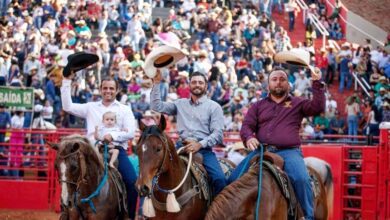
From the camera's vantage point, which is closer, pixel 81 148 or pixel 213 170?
pixel 81 148

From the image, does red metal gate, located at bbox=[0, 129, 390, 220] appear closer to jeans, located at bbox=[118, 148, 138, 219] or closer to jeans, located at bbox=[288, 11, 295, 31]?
jeans, located at bbox=[118, 148, 138, 219]

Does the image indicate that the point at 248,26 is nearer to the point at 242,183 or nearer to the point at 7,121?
the point at 7,121

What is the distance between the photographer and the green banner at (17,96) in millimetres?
21672

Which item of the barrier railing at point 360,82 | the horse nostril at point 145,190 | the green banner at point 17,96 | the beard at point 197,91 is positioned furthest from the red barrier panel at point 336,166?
the barrier railing at point 360,82

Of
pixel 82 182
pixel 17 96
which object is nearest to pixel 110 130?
pixel 82 182

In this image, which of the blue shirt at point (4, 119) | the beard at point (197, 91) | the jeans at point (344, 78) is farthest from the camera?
the jeans at point (344, 78)

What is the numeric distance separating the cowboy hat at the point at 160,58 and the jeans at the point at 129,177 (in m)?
1.23

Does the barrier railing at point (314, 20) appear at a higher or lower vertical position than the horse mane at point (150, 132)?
higher

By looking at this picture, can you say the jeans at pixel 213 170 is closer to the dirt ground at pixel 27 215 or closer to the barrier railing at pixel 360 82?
the dirt ground at pixel 27 215

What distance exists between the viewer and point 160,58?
40.7 feet

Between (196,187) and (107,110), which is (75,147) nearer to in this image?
(107,110)

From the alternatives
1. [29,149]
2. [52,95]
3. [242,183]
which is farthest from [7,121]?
[242,183]

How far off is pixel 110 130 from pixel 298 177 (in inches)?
102

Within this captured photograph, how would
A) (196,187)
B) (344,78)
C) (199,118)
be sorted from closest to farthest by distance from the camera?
1. (196,187)
2. (199,118)
3. (344,78)
